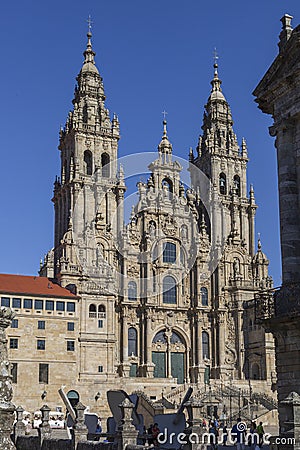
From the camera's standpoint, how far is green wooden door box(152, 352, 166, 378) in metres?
62.8

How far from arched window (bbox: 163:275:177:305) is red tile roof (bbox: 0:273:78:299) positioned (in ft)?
39.5

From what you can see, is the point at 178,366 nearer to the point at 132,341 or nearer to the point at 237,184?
the point at 132,341

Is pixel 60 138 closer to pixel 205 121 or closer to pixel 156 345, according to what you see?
pixel 205 121

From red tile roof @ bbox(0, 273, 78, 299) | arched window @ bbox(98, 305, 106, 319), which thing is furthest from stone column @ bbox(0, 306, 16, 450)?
arched window @ bbox(98, 305, 106, 319)

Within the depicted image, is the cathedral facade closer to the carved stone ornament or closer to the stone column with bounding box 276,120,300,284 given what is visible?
the carved stone ornament

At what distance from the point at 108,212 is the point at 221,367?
18564mm

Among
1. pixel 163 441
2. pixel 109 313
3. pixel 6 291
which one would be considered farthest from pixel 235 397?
pixel 163 441

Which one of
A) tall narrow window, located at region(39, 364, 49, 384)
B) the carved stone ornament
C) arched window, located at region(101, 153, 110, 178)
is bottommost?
tall narrow window, located at region(39, 364, 49, 384)

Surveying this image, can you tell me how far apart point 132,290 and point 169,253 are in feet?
18.6

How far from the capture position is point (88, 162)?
67312 millimetres

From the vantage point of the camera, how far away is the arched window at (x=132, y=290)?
63656 millimetres

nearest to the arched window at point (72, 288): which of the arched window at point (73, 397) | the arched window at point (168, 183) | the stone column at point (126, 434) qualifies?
the arched window at point (73, 397)

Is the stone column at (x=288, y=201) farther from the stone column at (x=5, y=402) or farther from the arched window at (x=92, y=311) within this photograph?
the arched window at (x=92, y=311)

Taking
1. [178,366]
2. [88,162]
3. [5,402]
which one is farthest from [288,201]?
[88,162]
